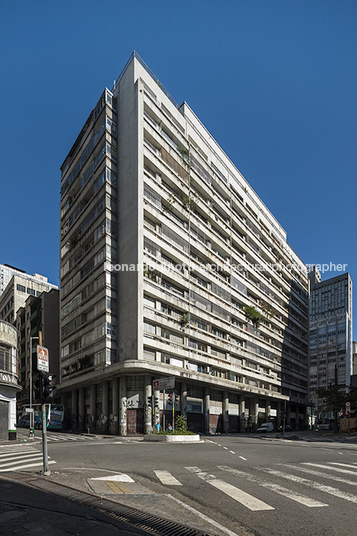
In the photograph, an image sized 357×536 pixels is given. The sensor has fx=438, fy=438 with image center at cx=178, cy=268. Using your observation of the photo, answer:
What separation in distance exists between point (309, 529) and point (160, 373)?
135 feet

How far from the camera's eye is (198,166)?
6119 centimetres

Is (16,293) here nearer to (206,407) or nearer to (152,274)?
(206,407)

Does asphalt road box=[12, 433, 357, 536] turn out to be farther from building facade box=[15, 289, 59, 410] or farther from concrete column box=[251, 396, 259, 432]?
building facade box=[15, 289, 59, 410]

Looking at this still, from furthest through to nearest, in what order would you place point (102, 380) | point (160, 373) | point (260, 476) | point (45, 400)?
point (102, 380), point (160, 373), point (45, 400), point (260, 476)

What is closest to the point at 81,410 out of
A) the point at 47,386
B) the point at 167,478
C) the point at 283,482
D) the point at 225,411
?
the point at 225,411

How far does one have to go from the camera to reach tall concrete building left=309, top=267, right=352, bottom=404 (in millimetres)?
146750

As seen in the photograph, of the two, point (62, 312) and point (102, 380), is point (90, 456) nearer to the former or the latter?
point (102, 380)

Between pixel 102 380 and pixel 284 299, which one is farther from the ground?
pixel 284 299

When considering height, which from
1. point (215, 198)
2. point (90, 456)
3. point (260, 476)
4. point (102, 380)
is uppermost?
point (215, 198)

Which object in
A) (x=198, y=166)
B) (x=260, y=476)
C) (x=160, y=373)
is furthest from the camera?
(x=198, y=166)

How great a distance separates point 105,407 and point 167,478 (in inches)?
1624

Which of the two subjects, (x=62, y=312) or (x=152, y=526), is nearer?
(x=152, y=526)

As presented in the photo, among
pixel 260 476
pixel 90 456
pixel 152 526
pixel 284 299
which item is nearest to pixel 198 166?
pixel 284 299

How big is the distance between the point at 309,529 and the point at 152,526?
244cm
